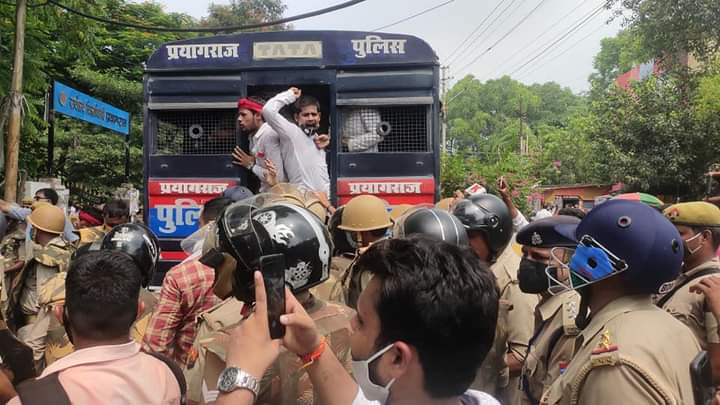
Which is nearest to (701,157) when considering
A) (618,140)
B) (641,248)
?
(618,140)

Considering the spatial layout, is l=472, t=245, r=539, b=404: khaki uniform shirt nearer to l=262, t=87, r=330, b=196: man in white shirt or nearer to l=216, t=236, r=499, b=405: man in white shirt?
l=216, t=236, r=499, b=405: man in white shirt

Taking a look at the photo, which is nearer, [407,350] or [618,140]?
[407,350]

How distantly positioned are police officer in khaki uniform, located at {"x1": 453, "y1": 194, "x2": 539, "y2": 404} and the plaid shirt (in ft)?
4.64

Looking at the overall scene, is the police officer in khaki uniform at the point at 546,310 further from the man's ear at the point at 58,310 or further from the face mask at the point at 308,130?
the face mask at the point at 308,130

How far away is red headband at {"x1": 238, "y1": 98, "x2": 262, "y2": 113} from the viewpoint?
6.26m

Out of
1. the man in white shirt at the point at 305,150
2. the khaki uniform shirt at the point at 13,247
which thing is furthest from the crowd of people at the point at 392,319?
the khaki uniform shirt at the point at 13,247

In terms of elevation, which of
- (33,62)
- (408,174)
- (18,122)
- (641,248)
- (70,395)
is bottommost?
(70,395)

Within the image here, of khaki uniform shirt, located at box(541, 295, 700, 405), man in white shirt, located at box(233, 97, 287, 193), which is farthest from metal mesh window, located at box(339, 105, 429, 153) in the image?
khaki uniform shirt, located at box(541, 295, 700, 405)

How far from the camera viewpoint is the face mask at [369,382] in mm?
1595

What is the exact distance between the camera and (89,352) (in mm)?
2041

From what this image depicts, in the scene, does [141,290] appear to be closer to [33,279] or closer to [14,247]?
[33,279]

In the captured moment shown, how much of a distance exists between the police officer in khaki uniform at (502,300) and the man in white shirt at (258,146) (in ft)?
Result: 8.34

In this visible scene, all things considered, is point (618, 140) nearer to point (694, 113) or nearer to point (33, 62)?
point (694, 113)

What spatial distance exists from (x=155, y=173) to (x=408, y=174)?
2.59 metres
